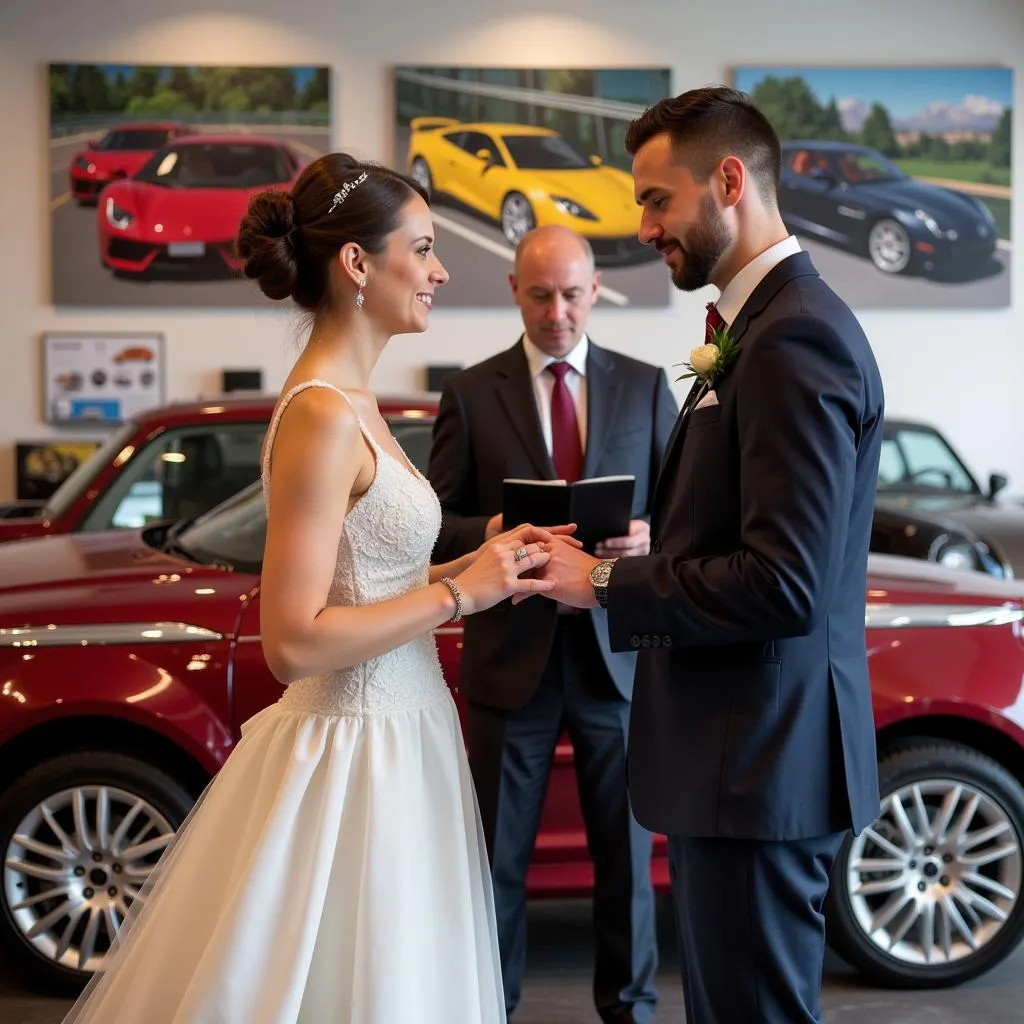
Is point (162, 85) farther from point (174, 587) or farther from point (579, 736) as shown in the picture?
point (579, 736)

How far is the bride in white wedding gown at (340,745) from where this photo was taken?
88.6 inches

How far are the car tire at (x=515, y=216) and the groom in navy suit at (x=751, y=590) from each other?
8026mm

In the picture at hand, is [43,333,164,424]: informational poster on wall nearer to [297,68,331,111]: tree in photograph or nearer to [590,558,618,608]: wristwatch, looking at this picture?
[297,68,331,111]: tree in photograph

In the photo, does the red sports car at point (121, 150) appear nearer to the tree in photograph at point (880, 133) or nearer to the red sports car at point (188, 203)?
the red sports car at point (188, 203)

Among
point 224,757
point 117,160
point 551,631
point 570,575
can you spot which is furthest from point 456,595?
point 117,160

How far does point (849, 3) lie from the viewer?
34.1ft

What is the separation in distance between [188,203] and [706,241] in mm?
8349

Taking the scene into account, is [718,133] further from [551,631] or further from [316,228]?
[551,631]

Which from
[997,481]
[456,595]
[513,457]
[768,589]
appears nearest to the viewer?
[768,589]

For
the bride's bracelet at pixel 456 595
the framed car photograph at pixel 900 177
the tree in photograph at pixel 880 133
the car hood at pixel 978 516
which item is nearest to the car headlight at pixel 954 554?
the car hood at pixel 978 516

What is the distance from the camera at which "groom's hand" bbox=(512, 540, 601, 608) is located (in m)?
2.35

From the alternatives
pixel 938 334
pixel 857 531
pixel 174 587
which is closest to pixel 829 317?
pixel 857 531

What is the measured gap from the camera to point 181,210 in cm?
1006

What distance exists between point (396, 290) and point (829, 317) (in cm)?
80
